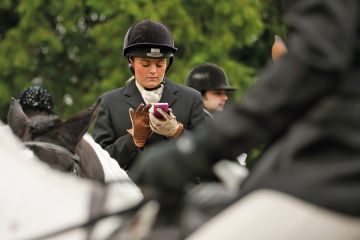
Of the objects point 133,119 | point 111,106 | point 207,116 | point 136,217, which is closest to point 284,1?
point 136,217

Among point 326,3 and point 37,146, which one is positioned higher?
point 326,3

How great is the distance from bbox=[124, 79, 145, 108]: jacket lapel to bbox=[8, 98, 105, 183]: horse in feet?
9.02

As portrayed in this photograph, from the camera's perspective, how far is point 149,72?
830 cm

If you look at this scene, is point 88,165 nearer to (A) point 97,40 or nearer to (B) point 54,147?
(B) point 54,147

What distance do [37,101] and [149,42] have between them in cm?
230

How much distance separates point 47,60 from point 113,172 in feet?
57.6

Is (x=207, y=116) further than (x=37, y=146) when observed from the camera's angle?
Yes

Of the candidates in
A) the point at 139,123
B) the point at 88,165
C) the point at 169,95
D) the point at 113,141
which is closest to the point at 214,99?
the point at 169,95

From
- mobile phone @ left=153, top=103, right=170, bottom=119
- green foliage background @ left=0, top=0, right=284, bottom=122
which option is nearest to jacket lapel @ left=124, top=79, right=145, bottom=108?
mobile phone @ left=153, top=103, right=170, bottom=119

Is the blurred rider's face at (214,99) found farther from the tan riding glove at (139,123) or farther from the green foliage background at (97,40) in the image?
the green foliage background at (97,40)

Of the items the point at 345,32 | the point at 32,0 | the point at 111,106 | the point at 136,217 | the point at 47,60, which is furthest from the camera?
the point at 47,60

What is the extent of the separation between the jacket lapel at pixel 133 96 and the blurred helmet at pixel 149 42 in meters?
0.26

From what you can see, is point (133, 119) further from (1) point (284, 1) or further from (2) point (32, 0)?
(2) point (32, 0)

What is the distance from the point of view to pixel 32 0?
21.5 metres
